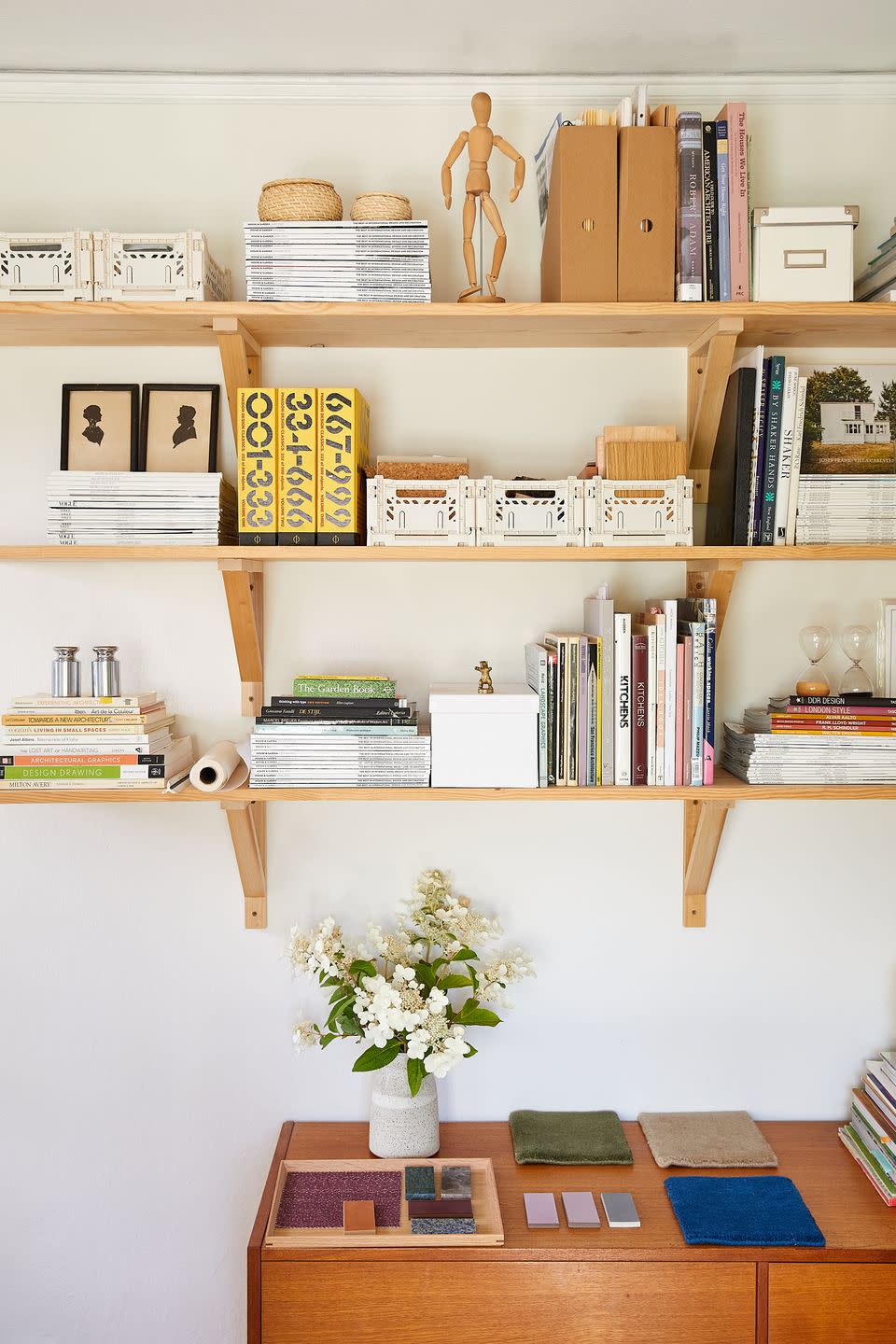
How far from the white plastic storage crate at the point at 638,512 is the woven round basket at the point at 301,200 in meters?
0.63

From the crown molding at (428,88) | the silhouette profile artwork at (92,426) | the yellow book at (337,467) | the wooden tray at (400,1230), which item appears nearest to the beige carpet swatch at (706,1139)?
the wooden tray at (400,1230)

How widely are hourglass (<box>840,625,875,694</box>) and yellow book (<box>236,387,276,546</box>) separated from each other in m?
1.05

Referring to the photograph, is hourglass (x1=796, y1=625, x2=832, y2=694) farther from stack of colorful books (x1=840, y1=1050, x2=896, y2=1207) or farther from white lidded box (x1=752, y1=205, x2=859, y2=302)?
stack of colorful books (x1=840, y1=1050, x2=896, y2=1207)

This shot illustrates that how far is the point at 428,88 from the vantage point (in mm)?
1938

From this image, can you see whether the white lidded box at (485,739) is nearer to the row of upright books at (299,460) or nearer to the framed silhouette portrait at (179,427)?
the row of upright books at (299,460)

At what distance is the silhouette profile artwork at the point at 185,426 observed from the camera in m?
1.91

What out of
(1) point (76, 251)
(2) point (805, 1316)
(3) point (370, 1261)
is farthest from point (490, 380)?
(2) point (805, 1316)

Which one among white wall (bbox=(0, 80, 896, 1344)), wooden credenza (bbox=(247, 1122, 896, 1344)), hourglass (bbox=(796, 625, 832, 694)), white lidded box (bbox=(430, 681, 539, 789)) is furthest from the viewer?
white wall (bbox=(0, 80, 896, 1344))

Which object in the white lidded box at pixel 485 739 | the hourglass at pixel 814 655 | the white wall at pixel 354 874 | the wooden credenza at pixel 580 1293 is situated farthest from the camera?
the white wall at pixel 354 874

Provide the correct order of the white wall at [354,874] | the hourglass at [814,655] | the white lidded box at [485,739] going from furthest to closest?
the white wall at [354,874], the hourglass at [814,655], the white lidded box at [485,739]

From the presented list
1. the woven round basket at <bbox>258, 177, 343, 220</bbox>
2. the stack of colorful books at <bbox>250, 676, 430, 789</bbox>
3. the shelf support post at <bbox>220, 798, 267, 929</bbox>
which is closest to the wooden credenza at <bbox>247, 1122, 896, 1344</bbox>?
the shelf support post at <bbox>220, 798, 267, 929</bbox>

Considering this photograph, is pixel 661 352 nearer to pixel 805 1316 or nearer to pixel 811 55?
pixel 811 55

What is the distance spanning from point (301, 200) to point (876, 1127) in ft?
6.22

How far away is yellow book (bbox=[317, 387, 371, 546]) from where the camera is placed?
1.73 m
